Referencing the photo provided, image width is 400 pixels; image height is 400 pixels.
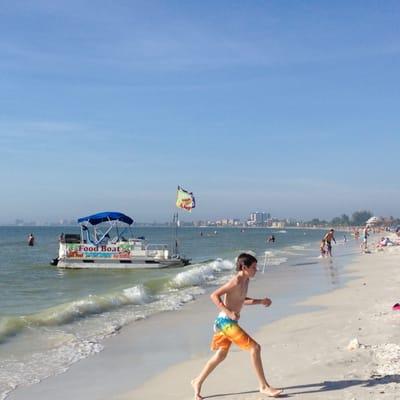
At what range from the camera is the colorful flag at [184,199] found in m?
29.9

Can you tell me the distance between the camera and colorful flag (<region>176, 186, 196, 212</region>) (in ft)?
98.1

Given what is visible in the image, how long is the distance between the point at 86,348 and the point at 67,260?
20277 millimetres

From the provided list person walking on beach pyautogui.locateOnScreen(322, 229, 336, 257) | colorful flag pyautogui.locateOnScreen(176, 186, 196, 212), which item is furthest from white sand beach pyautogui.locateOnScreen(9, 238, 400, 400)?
person walking on beach pyautogui.locateOnScreen(322, 229, 336, 257)

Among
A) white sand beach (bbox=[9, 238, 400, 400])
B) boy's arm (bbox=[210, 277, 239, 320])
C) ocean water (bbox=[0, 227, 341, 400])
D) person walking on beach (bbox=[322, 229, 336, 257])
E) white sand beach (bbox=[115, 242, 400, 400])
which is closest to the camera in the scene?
boy's arm (bbox=[210, 277, 239, 320])

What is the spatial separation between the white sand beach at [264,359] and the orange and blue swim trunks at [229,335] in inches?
25.8

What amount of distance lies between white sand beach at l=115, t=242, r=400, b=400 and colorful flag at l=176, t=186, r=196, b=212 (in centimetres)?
1848

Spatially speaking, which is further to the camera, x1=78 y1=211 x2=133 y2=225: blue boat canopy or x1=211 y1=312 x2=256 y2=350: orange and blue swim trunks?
x1=78 y1=211 x2=133 y2=225: blue boat canopy

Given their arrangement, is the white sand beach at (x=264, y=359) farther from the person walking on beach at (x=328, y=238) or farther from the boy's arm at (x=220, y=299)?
the person walking on beach at (x=328, y=238)

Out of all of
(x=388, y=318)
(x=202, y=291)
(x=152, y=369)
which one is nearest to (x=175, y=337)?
(x=152, y=369)

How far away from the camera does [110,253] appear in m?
29.2

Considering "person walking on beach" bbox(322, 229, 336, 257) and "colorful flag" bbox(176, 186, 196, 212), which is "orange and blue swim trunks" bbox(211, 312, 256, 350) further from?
"person walking on beach" bbox(322, 229, 336, 257)

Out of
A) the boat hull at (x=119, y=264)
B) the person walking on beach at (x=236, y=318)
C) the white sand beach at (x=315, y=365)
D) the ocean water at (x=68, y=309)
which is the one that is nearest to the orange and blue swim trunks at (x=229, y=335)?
the person walking on beach at (x=236, y=318)

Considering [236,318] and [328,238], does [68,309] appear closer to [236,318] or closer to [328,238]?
[236,318]

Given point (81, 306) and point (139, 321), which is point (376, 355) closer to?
point (139, 321)
